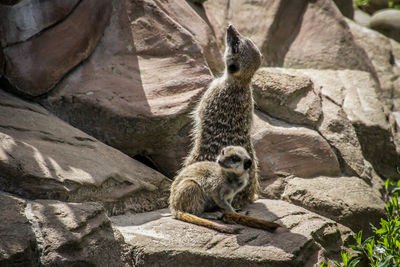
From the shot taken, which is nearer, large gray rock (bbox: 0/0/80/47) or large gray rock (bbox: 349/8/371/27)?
large gray rock (bbox: 0/0/80/47)

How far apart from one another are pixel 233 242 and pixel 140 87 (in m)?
2.42

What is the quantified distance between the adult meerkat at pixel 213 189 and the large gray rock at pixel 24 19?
8.13ft

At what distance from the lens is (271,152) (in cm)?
661

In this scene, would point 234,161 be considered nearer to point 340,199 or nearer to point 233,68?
point 233,68

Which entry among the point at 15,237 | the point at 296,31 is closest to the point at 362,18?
the point at 296,31

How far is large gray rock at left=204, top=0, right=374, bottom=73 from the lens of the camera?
851cm

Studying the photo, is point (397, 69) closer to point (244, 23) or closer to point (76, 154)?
point (244, 23)

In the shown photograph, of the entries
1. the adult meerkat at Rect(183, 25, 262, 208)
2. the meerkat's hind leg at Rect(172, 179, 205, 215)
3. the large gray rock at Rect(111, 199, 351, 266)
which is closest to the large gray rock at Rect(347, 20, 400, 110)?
the adult meerkat at Rect(183, 25, 262, 208)

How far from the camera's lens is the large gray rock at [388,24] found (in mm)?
11516

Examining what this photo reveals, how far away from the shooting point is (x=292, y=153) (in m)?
6.60

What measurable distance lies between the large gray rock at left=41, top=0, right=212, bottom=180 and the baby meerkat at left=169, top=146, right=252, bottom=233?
117 cm

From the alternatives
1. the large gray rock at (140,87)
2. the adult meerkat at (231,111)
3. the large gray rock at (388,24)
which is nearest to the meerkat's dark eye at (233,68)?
the adult meerkat at (231,111)

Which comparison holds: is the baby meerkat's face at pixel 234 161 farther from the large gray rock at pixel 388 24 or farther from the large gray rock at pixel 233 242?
the large gray rock at pixel 388 24

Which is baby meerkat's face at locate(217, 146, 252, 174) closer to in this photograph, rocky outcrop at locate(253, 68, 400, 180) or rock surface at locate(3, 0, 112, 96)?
rocky outcrop at locate(253, 68, 400, 180)
